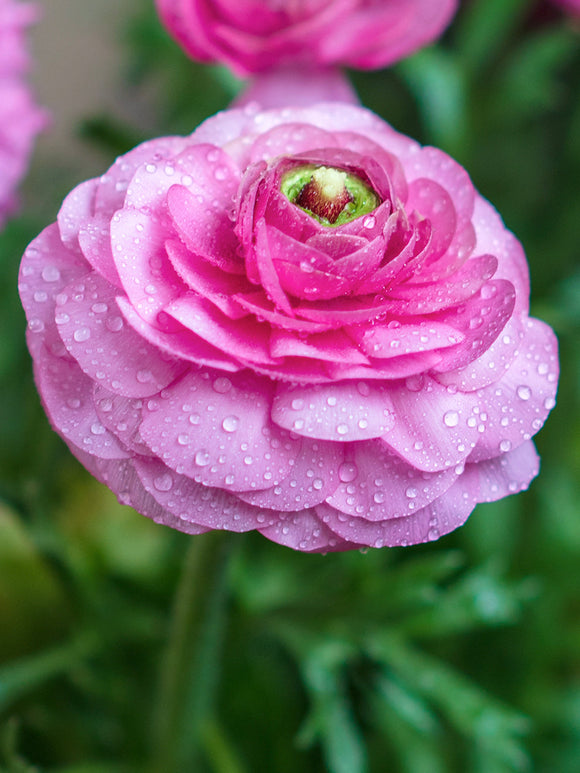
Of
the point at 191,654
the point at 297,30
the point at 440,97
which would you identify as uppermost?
the point at 297,30

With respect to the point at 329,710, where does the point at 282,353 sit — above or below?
above

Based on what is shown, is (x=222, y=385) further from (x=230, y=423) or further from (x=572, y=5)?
(x=572, y=5)

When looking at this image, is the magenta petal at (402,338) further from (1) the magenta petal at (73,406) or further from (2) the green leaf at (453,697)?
(2) the green leaf at (453,697)

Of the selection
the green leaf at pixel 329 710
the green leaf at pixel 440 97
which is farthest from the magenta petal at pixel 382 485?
the green leaf at pixel 440 97

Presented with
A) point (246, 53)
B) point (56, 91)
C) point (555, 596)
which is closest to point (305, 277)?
point (246, 53)

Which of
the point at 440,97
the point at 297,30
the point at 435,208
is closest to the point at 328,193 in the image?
the point at 435,208

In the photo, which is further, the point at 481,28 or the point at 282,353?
the point at 481,28

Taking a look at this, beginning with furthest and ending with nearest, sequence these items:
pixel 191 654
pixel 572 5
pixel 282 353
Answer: pixel 572 5 → pixel 191 654 → pixel 282 353

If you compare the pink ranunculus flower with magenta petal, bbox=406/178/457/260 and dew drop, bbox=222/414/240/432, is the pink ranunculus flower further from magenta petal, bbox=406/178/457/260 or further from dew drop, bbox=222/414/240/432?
dew drop, bbox=222/414/240/432
